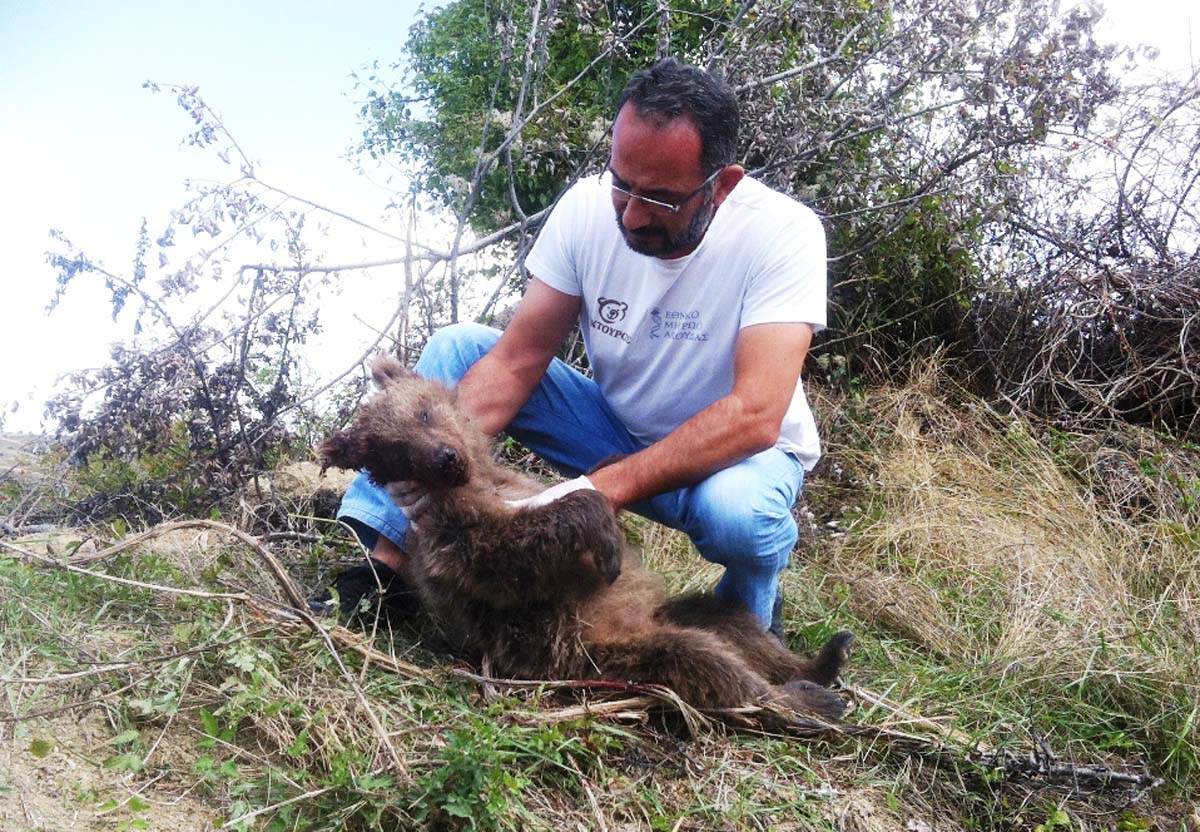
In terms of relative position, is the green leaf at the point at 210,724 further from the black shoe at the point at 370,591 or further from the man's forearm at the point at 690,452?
the man's forearm at the point at 690,452

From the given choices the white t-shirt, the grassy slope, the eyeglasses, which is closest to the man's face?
the eyeglasses

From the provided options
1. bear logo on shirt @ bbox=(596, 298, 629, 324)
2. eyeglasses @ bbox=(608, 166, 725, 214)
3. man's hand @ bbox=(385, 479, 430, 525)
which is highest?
eyeglasses @ bbox=(608, 166, 725, 214)

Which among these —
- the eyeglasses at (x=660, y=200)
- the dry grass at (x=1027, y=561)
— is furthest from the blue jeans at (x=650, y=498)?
the dry grass at (x=1027, y=561)

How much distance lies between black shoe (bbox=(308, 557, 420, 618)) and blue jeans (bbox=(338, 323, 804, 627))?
134 mm

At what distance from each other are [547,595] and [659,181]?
5.34 ft

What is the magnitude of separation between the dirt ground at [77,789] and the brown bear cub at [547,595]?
1.13 meters

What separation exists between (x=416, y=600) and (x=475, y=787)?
1.58 metres

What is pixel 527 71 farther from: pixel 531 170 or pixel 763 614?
pixel 763 614

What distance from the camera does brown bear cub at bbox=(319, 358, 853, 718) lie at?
3.50 metres

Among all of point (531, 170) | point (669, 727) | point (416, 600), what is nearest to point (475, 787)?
point (669, 727)

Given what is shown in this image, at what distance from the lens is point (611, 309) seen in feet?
14.0

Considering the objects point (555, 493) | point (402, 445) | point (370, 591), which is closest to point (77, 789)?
point (370, 591)

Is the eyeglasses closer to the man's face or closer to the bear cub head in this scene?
the man's face

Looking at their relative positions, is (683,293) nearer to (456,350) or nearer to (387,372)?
(456,350)
